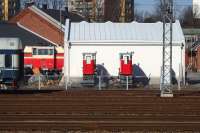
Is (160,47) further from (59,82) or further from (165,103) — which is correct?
(165,103)

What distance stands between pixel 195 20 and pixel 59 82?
12160 centimetres

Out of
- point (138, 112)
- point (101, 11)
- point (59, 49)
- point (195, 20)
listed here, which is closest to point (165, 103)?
point (138, 112)

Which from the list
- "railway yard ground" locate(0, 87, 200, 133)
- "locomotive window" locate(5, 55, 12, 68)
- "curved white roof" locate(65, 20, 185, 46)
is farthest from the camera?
"curved white roof" locate(65, 20, 185, 46)

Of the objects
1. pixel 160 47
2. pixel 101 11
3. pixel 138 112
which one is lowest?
pixel 138 112

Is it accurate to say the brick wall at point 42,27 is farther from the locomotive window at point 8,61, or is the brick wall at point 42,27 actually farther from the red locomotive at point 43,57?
the locomotive window at point 8,61

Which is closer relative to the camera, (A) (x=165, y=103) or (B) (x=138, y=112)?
(B) (x=138, y=112)

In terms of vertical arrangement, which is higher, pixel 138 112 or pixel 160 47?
pixel 160 47

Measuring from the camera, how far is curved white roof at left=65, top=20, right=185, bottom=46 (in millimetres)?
50719

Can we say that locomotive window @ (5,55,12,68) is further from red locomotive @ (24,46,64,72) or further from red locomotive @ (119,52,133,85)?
red locomotive @ (24,46,64,72)

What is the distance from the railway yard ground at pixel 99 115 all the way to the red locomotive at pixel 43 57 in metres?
26.5

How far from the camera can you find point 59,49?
202ft

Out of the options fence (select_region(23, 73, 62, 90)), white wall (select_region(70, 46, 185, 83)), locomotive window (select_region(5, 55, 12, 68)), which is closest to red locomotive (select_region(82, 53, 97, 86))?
white wall (select_region(70, 46, 185, 83))

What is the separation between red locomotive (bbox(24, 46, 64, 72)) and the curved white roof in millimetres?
8322

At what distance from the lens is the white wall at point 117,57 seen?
165 ft
